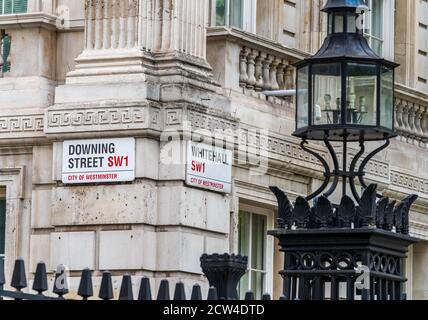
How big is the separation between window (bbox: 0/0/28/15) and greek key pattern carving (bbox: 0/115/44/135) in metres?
1.21

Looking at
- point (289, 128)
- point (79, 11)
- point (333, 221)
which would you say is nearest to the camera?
point (333, 221)

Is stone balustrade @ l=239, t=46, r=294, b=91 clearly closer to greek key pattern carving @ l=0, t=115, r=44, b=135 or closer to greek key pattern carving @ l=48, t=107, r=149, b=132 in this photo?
greek key pattern carving @ l=48, t=107, r=149, b=132

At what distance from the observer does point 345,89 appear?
14414 millimetres

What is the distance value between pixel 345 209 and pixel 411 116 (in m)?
11.2

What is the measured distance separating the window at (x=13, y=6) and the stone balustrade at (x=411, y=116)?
5475mm

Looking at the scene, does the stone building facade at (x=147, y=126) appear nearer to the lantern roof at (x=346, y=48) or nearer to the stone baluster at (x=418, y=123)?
the stone baluster at (x=418, y=123)

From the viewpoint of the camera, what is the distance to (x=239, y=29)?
66.7 ft

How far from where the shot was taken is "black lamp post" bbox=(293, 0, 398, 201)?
1400 centimetres

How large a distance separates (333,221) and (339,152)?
325 inches

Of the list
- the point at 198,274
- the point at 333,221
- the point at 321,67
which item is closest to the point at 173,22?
the point at 198,274

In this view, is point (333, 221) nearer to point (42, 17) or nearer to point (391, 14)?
point (42, 17)

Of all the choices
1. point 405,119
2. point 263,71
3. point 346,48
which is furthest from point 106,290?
point 405,119

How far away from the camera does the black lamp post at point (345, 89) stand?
14000mm

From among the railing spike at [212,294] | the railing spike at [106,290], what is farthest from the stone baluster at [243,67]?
the railing spike at [106,290]
